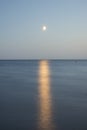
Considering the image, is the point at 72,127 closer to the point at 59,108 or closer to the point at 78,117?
the point at 78,117

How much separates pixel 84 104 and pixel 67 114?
422 cm

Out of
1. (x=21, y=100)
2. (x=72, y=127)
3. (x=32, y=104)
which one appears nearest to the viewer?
(x=72, y=127)

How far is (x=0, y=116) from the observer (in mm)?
15477

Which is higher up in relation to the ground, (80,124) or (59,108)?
(59,108)

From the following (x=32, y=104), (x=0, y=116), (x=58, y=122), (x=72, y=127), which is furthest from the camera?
(x=32, y=104)

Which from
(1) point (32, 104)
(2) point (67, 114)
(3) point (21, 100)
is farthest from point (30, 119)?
(3) point (21, 100)

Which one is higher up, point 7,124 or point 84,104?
point 84,104

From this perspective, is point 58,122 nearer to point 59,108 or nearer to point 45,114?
point 45,114

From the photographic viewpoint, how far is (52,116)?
15.7 meters

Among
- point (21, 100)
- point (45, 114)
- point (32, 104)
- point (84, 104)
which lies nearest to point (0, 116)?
point (45, 114)

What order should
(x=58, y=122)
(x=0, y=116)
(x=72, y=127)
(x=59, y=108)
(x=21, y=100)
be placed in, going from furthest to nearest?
(x=21, y=100)
(x=59, y=108)
(x=0, y=116)
(x=58, y=122)
(x=72, y=127)

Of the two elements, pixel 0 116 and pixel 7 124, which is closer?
pixel 7 124

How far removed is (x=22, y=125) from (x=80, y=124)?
3.31 meters

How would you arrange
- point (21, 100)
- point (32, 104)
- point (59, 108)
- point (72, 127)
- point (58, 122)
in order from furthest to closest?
point (21, 100)
point (32, 104)
point (59, 108)
point (58, 122)
point (72, 127)
